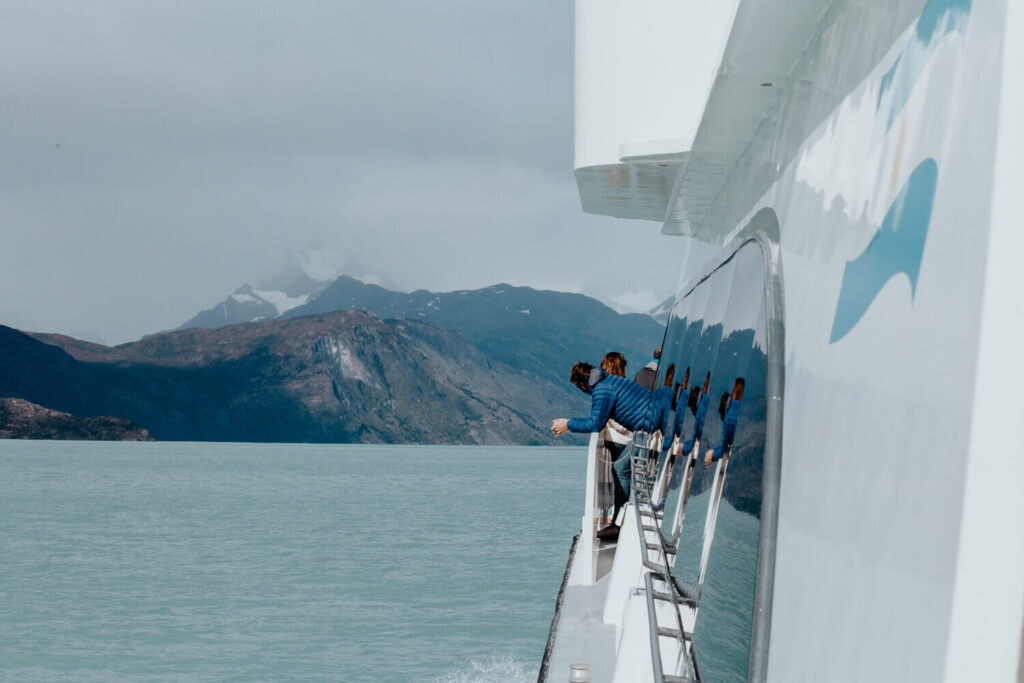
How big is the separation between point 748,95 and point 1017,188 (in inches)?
93.2

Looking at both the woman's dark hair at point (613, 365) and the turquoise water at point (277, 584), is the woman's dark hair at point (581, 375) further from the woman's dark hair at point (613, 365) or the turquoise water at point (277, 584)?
the turquoise water at point (277, 584)

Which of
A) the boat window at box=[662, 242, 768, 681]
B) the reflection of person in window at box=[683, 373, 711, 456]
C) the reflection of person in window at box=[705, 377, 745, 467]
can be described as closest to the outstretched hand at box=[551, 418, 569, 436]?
the reflection of person in window at box=[683, 373, 711, 456]

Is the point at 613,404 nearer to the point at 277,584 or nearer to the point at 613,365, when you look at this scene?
the point at 613,365

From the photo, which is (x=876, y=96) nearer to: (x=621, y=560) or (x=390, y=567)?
(x=621, y=560)

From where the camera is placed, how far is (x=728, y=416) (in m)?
2.94

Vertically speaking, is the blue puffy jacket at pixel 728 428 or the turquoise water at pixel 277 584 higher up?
the blue puffy jacket at pixel 728 428

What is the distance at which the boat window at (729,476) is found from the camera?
2.32 m

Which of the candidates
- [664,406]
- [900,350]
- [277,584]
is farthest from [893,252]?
[277,584]

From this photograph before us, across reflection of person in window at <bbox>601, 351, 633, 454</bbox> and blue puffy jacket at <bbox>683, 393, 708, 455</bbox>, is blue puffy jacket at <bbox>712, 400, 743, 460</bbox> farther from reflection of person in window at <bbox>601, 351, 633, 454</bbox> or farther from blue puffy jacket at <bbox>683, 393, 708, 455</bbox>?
reflection of person in window at <bbox>601, 351, 633, 454</bbox>

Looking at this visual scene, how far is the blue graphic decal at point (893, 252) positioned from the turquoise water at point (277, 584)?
930 inches

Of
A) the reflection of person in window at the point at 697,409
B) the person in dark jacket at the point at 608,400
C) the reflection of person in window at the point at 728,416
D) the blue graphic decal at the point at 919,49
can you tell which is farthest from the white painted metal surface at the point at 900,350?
the person in dark jacket at the point at 608,400

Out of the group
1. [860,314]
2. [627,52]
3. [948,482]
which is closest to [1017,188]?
[948,482]

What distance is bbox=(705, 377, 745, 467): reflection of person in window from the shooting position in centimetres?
274

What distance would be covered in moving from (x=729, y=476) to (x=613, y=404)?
6378 millimetres
